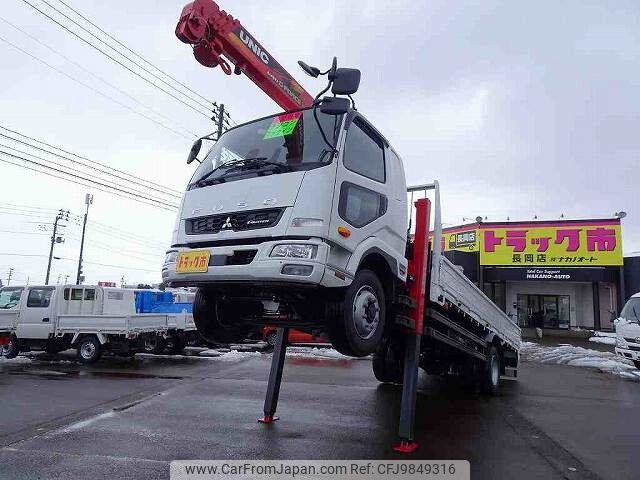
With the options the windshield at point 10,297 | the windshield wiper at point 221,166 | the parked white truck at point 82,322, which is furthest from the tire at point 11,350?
the windshield wiper at point 221,166

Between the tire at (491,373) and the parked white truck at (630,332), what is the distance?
544 cm

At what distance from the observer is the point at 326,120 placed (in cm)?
451

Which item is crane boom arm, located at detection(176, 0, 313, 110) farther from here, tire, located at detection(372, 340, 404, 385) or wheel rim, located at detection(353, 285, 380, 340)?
tire, located at detection(372, 340, 404, 385)

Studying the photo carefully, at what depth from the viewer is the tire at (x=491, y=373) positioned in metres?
8.80

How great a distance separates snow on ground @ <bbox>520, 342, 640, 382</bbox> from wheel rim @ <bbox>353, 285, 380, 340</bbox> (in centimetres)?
1027

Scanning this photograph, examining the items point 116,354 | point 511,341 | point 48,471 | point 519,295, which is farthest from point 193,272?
point 519,295

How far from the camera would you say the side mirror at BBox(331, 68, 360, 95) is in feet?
13.6

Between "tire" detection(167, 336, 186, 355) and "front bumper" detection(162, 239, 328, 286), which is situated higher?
"front bumper" detection(162, 239, 328, 286)

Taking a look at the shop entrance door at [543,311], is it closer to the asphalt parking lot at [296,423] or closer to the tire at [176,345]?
the asphalt parking lot at [296,423]

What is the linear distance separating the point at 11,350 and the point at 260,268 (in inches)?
508

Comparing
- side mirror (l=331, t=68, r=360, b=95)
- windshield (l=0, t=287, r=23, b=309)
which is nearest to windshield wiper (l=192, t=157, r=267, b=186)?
side mirror (l=331, t=68, r=360, b=95)

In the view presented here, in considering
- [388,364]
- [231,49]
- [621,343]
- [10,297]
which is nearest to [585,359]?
[621,343]

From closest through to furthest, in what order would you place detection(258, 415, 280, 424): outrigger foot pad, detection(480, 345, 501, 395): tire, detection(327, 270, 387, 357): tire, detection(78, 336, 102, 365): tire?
1. detection(327, 270, 387, 357): tire
2. detection(258, 415, 280, 424): outrigger foot pad
3. detection(480, 345, 501, 395): tire
4. detection(78, 336, 102, 365): tire

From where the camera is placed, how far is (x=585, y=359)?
14.2 m
